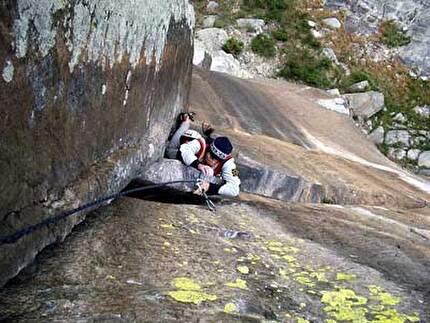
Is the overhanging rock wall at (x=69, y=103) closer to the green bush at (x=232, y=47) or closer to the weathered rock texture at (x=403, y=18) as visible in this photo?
the green bush at (x=232, y=47)

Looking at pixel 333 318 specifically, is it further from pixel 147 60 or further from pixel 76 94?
pixel 147 60

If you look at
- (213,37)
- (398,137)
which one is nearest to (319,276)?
(398,137)

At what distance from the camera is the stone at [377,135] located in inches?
869

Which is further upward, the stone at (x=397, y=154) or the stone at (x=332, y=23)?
the stone at (x=332, y=23)

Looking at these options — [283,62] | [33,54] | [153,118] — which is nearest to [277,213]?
[153,118]

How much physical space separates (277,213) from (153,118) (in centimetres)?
236

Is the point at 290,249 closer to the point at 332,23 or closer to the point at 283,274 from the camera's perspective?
the point at 283,274

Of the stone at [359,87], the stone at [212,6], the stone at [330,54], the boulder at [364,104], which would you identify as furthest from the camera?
the stone at [212,6]

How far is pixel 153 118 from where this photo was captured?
810cm

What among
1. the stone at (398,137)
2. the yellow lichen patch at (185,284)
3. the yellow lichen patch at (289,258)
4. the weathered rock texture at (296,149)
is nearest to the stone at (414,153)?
the stone at (398,137)

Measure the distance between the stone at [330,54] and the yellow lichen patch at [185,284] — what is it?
21.6 meters

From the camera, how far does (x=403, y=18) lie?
28453 mm

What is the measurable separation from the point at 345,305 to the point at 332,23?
24.2 m

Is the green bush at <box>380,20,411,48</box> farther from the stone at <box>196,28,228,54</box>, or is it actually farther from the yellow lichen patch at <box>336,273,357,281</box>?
the yellow lichen patch at <box>336,273,357,281</box>
